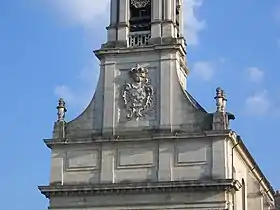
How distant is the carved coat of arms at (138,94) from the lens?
1384 inches

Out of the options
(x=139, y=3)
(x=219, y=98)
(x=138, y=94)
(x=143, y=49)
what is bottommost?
(x=219, y=98)

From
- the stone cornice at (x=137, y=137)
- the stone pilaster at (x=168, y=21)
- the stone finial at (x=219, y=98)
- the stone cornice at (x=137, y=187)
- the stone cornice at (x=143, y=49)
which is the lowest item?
the stone cornice at (x=137, y=187)

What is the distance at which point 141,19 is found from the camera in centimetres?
3703

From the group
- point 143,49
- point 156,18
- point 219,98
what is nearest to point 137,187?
point 219,98

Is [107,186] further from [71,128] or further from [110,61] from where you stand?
[110,61]

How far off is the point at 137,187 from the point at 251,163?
827 centimetres

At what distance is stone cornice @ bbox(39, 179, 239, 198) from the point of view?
32.6 m

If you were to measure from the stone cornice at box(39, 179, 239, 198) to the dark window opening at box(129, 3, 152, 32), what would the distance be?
786cm

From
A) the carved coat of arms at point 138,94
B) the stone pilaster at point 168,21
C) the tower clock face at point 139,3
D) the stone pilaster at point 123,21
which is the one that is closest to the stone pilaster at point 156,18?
the stone pilaster at point 168,21

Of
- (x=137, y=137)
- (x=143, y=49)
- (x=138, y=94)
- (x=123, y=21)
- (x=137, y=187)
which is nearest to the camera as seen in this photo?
(x=137, y=187)

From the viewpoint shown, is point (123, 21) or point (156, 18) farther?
point (123, 21)

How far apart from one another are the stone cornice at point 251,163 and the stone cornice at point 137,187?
2368mm

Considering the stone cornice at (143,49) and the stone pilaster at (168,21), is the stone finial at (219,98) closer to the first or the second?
the stone cornice at (143,49)

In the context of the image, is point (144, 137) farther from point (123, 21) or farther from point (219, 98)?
point (123, 21)
